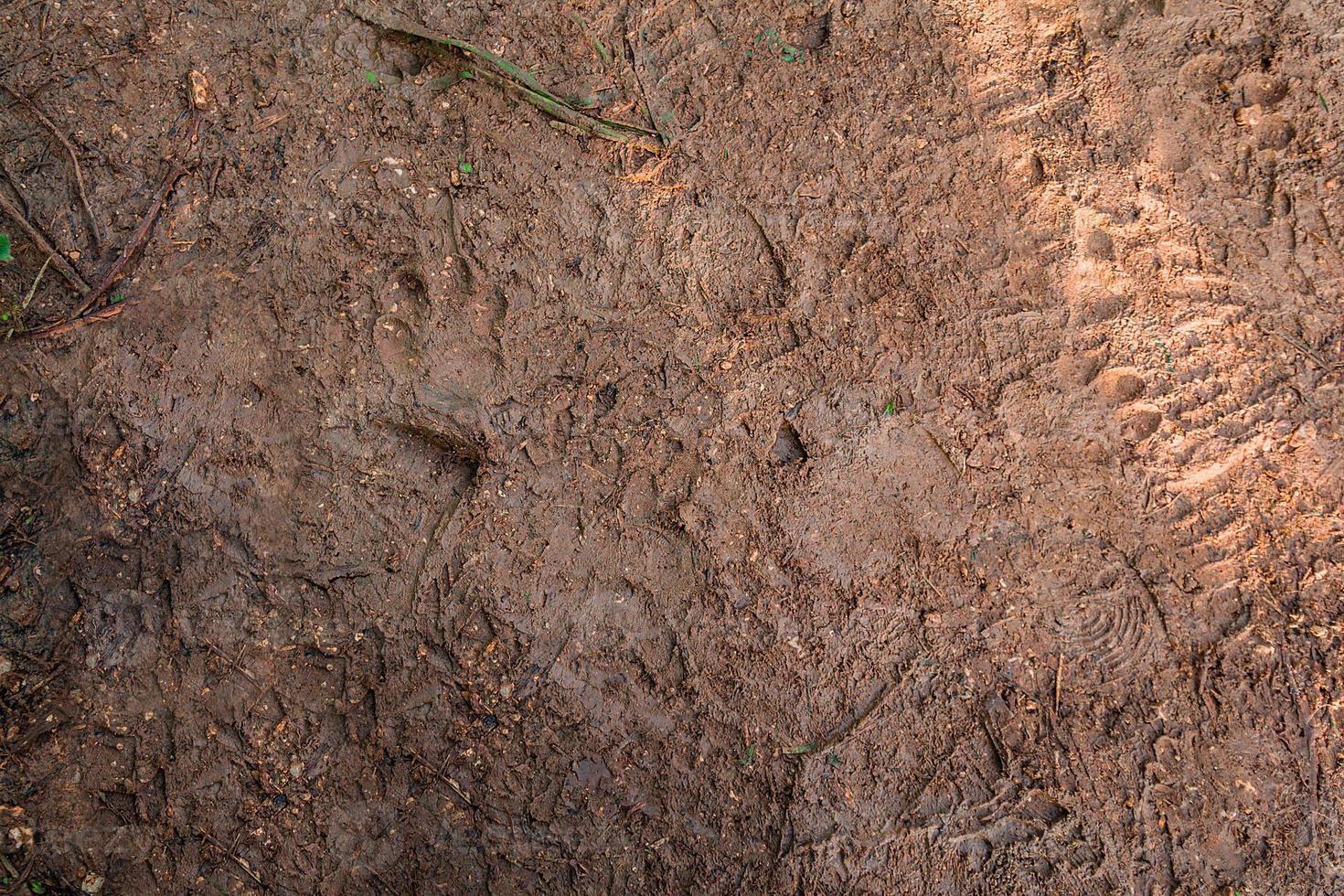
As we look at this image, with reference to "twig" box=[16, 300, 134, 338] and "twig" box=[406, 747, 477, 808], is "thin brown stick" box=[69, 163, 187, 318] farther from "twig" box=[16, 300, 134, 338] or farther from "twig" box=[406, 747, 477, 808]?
"twig" box=[406, 747, 477, 808]

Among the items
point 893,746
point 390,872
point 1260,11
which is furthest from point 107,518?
point 1260,11

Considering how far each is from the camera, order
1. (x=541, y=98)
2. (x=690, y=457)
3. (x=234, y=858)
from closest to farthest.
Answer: (x=234, y=858) < (x=690, y=457) < (x=541, y=98)

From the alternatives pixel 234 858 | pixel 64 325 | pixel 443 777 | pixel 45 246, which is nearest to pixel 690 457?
pixel 443 777

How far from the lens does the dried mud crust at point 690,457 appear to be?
2.21 meters

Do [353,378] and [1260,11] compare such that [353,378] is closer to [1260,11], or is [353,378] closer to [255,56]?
[255,56]

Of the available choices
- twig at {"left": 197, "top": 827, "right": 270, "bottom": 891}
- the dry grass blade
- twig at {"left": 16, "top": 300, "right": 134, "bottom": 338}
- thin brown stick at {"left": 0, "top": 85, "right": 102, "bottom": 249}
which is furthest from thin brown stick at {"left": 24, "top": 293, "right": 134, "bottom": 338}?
twig at {"left": 197, "top": 827, "right": 270, "bottom": 891}

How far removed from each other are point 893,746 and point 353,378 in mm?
1842

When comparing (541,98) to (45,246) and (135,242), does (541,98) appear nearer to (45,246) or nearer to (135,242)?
(135,242)

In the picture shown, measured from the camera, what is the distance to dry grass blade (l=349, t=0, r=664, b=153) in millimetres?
2451

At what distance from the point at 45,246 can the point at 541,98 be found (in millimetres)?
1503

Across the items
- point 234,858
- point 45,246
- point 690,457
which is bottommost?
point 234,858

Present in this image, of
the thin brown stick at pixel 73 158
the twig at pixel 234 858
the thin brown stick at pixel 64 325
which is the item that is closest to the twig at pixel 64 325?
the thin brown stick at pixel 64 325

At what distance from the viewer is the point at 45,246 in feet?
7.80

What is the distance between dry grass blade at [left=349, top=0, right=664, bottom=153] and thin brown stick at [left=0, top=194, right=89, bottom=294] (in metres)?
1.19
